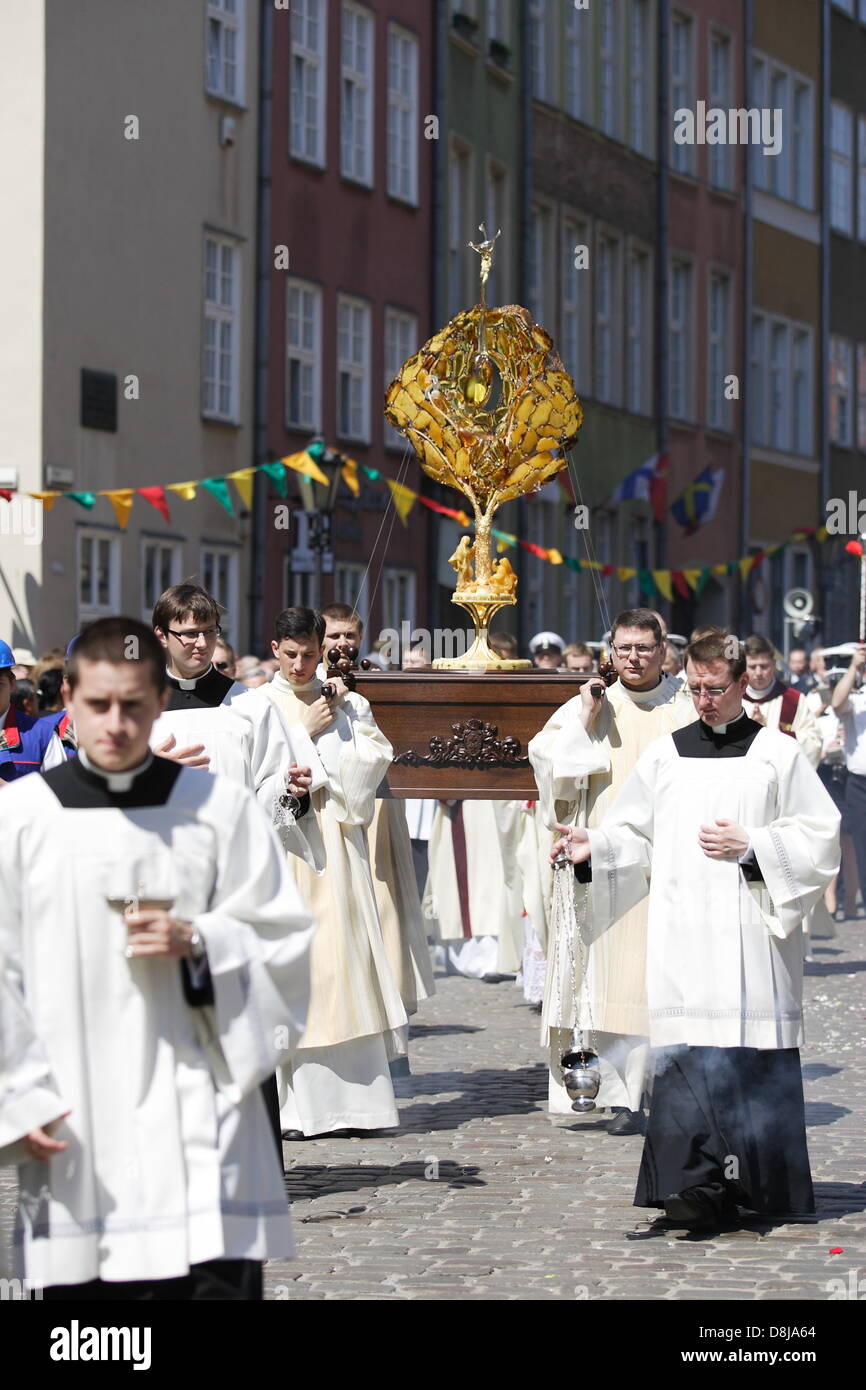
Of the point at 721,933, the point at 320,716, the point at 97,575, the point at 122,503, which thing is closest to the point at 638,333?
the point at 97,575

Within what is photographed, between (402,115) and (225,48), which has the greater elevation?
(402,115)

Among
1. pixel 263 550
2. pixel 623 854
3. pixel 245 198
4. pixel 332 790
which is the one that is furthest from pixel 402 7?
pixel 623 854

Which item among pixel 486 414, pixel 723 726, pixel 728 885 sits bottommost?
pixel 728 885

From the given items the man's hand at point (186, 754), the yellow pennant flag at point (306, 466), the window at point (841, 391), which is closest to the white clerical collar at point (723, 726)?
the man's hand at point (186, 754)

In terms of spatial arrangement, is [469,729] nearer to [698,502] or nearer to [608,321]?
[698,502]

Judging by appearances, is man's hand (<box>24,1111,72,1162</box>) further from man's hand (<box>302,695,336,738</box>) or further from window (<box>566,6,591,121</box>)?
window (<box>566,6,591,121</box>)

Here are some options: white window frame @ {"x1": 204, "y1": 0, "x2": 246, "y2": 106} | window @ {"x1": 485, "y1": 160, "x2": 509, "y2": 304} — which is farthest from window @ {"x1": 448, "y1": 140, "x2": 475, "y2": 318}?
white window frame @ {"x1": 204, "y1": 0, "x2": 246, "y2": 106}

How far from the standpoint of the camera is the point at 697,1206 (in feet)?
25.2

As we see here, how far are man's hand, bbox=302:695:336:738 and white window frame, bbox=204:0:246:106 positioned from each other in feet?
52.2

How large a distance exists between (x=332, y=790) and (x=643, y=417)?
28.0m

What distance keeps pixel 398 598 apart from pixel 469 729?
1887 centimetres

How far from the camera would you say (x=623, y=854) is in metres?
7.94

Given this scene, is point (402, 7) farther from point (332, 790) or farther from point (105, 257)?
point (332, 790)

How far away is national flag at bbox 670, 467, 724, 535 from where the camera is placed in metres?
→ 34.8
